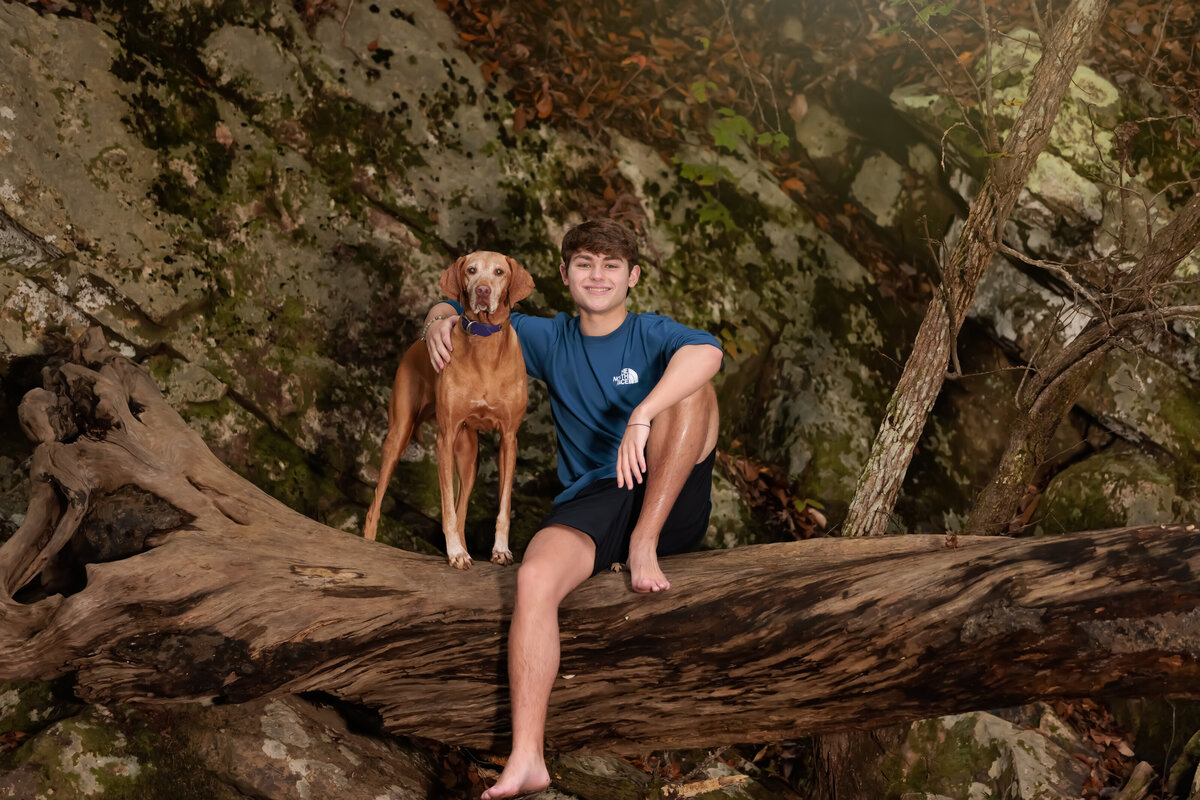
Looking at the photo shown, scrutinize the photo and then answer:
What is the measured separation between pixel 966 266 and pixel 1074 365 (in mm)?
788

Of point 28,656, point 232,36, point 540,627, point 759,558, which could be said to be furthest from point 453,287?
point 232,36

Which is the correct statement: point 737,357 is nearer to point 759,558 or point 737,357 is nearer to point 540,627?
point 759,558

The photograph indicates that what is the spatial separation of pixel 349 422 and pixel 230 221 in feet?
4.32

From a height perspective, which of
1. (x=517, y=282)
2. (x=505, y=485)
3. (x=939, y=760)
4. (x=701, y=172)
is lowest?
(x=939, y=760)

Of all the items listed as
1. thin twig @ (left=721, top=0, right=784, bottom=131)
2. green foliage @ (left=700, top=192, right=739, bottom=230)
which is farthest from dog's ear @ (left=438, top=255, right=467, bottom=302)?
thin twig @ (left=721, top=0, right=784, bottom=131)

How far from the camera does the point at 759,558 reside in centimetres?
419

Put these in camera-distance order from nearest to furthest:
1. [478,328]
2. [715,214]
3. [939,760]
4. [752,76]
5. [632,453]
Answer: [632,453], [478,328], [939,760], [715,214], [752,76]

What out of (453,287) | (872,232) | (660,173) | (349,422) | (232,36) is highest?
(232,36)

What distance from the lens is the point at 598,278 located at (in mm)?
4133

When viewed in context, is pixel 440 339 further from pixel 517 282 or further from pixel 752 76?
pixel 752 76

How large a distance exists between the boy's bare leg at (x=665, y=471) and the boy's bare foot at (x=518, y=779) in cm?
83

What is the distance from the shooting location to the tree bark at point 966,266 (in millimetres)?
4965

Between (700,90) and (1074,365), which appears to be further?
(700,90)

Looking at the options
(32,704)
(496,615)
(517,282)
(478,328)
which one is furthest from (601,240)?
(32,704)
